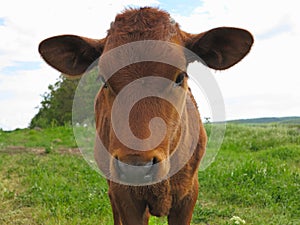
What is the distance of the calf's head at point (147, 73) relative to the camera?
2.61m

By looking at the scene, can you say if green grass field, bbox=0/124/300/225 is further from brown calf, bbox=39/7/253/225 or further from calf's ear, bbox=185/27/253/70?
calf's ear, bbox=185/27/253/70

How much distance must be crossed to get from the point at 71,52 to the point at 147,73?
1.11m

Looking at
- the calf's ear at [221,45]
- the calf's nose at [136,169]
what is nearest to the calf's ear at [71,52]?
the calf's ear at [221,45]

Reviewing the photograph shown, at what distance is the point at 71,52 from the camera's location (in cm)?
363

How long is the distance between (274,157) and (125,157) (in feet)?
28.5

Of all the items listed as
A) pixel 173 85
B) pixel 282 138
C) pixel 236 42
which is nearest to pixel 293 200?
pixel 236 42

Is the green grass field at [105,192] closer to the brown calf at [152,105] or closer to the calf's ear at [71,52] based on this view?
the brown calf at [152,105]

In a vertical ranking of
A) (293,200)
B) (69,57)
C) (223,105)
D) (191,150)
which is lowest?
(293,200)

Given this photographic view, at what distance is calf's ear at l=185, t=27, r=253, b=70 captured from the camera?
10.8 ft

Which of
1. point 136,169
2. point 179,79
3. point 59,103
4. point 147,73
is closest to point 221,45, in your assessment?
point 179,79

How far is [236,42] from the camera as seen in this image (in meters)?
3.37

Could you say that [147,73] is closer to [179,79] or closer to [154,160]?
[179,79]

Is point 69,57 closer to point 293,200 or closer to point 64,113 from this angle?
point 293,200

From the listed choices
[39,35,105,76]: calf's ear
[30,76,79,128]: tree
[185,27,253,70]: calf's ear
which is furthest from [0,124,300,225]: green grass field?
[30,76,79,128]: tree
